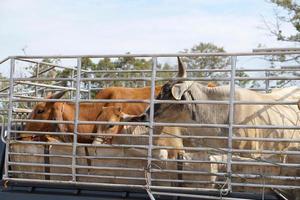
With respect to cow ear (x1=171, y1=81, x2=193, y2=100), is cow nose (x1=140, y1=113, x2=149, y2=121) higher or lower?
lower

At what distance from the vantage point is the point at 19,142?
642cm

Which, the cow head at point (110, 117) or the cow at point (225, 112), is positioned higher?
the cow at point (225, 112)

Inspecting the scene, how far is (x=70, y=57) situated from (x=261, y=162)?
2203 millimetres

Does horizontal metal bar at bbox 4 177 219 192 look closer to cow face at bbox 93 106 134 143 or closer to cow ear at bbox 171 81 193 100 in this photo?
cow face at bbox 93 106 134 143

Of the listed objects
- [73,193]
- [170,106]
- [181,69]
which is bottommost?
[73,193]

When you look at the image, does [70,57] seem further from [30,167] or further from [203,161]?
[203,161]

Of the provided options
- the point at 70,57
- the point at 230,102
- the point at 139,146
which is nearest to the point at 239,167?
the point at 230,102

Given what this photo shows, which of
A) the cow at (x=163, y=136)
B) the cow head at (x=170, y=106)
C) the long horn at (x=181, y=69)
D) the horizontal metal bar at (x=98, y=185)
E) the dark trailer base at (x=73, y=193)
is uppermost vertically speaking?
the long horn at (x=181, y=69)

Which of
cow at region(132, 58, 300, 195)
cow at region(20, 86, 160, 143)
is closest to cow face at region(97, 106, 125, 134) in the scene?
cow at region(20, 86, 160, 143)

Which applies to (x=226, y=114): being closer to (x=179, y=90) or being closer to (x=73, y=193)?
(x=179, y=90)

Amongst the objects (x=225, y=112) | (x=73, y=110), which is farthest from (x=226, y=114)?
→ (x=73, y=110)

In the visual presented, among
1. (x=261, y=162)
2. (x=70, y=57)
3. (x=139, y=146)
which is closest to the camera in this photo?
(x=261, y=162)

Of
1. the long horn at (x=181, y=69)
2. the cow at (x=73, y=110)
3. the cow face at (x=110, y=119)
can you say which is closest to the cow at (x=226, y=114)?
the long horn at (x=181, y=69)

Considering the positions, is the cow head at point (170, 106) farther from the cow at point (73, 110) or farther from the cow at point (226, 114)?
the cow at point (73, 110)
